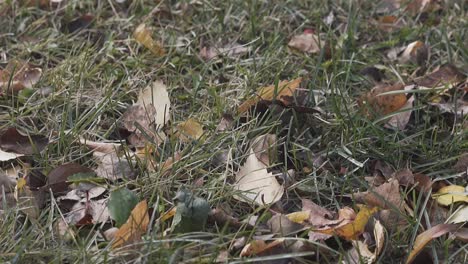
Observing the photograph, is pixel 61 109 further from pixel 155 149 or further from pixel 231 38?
pixel 231 38

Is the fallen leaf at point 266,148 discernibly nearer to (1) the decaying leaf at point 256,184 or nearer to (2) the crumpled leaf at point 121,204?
(1) the decaying leaf at point 256,184

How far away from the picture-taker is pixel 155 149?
200 centimetres

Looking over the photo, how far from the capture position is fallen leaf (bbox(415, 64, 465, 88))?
2439 mm

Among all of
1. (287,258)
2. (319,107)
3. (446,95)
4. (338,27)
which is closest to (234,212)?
(287,258)

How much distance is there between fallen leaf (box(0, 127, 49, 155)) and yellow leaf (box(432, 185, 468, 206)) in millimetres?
1061

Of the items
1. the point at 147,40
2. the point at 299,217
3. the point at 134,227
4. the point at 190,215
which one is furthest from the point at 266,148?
the point at 147,40

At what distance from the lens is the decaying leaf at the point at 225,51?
2561mm

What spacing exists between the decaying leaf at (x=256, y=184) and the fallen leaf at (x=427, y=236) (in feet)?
1.14

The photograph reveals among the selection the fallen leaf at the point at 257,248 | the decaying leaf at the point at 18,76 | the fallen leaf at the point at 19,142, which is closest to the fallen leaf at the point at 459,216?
the fallen leaf at the point at 257,248

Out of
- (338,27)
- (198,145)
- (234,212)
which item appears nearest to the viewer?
(234,212)

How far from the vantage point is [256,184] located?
1.90 metres

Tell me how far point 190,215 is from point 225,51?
3.20ft

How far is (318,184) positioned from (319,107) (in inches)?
14.6

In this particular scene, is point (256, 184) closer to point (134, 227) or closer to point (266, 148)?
point (266, 148)
